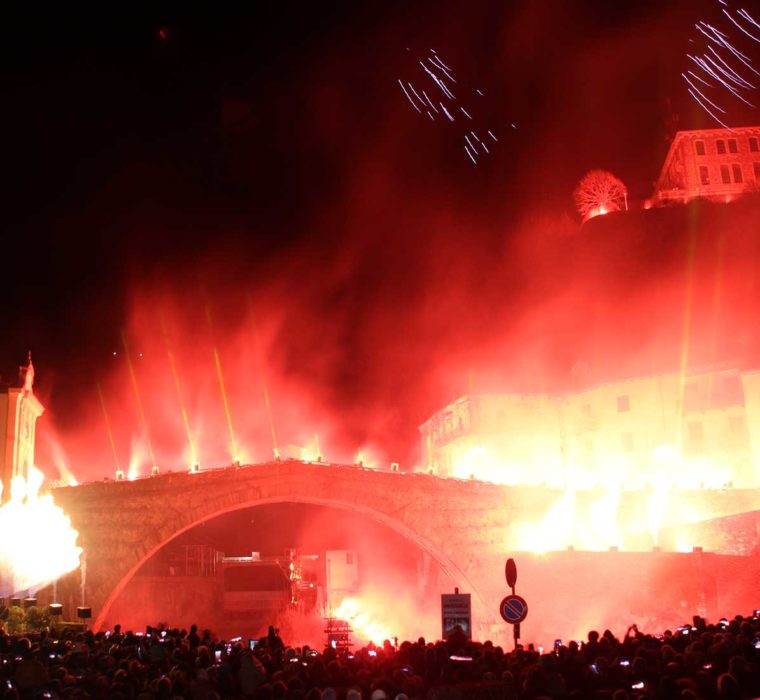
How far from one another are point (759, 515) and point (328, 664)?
114ft

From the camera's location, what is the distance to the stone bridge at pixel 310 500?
45719 millimetres

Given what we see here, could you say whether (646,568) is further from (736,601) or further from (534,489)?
(534,489)

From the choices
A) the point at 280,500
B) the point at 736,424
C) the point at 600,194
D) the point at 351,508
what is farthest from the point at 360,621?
the point at 600,194

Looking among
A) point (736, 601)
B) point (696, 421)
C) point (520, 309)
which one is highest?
point (520, 309)

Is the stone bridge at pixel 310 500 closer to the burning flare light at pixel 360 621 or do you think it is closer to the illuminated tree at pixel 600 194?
the burning flare light at pixel 360 621

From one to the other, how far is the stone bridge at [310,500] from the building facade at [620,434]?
5336 mm

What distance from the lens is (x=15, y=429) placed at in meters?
47.9

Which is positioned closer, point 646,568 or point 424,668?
point 424,668

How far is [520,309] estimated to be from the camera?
7594 cm

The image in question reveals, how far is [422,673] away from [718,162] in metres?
68.3

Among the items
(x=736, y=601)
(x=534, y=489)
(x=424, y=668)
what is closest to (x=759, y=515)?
(x=736, y=601)

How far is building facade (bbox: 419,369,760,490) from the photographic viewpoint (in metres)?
53.4

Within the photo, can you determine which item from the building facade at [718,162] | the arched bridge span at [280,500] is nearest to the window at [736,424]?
the arched bridge span at [280,500]

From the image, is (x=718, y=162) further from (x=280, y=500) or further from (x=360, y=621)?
(x=360, y=621)
